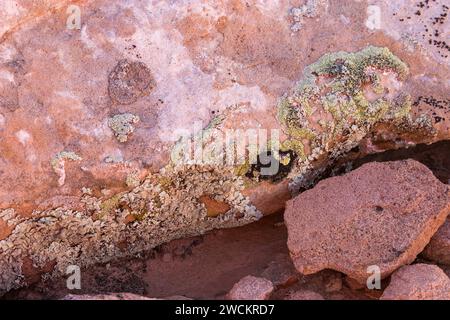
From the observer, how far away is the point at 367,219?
3.76 metres

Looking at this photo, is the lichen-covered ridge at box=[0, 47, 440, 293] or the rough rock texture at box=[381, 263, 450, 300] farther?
the lichen-covered ridge at box=[0, 47, 440, 293]

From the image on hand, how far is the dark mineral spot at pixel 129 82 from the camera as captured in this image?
379 cm

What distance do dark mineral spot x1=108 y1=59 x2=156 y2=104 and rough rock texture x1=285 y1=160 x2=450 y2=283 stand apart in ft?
3.60

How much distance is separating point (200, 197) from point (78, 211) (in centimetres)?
75

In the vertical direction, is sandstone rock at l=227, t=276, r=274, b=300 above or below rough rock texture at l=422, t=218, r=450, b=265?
below

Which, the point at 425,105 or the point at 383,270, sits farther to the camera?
the point at 425,105

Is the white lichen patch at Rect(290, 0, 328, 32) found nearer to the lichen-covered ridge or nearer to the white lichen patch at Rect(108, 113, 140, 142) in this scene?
the lichen-covered ridge

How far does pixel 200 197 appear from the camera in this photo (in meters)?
4.08

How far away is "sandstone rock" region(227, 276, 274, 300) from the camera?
12.1 feet

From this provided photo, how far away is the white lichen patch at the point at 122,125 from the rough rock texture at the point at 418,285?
1688 mm

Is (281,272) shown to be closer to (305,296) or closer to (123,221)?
(305,296)

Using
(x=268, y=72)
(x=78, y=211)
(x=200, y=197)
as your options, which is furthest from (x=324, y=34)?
(x=78, y=211)

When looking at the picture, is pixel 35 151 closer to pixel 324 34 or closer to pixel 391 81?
pixel 324 34

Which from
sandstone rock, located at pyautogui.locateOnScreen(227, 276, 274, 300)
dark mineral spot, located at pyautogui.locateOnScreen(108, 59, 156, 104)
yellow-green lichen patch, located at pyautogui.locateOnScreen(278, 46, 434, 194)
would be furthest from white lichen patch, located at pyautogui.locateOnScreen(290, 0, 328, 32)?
sandstone rock, located at pyautogui.locateOnScreen(227, 276, 274, 300)
